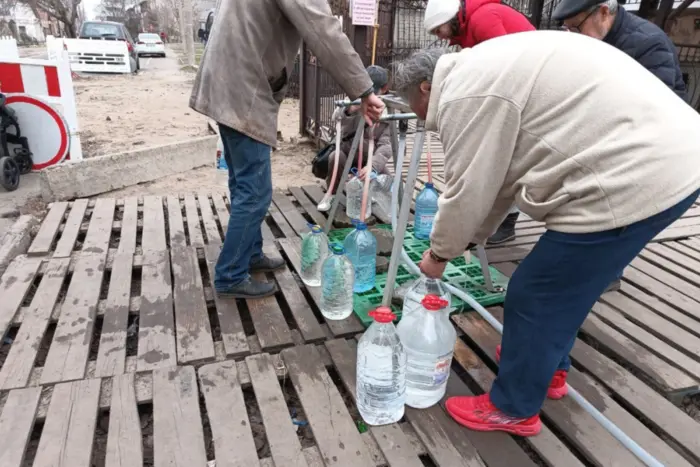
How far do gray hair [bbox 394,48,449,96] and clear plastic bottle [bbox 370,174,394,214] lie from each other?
215 cm

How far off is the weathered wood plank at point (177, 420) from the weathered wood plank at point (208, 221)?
145cm

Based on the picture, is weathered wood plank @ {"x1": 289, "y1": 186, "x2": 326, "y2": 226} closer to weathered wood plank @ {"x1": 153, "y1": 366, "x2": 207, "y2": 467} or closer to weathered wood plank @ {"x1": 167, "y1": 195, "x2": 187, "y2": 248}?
weathered wood plank @ {"x1": 167, "y1": 195, "x2": 187, "y2": 248}

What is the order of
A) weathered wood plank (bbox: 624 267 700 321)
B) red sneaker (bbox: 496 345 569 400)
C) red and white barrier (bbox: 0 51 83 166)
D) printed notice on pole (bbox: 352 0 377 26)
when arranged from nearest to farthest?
red sneaker (bbox: 496 345 569 400)
weathered wood plank (bbox: 624 267 700 321)
red and white barrier (bbox: 0 51 83 166)
printed notice on pole (bbox: 352 0 377 26)

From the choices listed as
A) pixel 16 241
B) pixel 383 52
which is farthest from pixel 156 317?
pixel 383 52

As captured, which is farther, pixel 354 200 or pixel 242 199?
pixel 354 200

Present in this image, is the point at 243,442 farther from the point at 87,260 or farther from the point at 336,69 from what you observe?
the point at 87,260

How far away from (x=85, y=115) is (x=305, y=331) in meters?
8.58

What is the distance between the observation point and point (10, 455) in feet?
5.54

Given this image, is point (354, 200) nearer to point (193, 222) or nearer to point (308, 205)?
point (308, 205)

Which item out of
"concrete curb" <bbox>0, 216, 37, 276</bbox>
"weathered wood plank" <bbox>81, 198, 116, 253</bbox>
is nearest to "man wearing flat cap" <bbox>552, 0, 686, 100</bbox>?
"weathered wood plank" <bbox>81, 198, 116, 253</bbox>

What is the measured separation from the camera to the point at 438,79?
154 cm

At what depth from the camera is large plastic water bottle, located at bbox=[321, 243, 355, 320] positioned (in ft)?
8.31

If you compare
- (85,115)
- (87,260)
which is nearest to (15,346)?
(87,260)

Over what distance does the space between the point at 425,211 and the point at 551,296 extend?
199 centimetres
